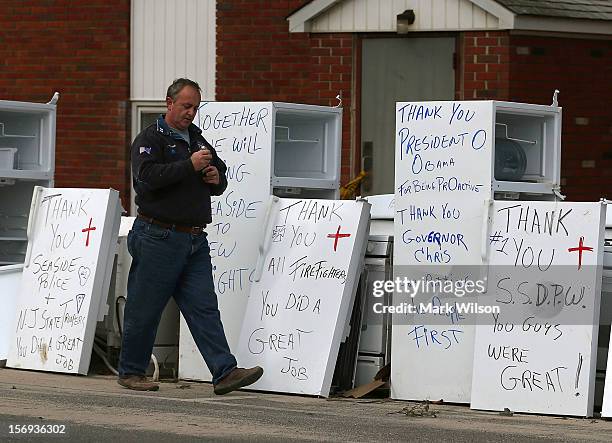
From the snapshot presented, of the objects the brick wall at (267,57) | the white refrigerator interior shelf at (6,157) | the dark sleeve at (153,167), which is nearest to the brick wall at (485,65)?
the brick wall at (267,57)

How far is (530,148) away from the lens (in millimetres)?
10477

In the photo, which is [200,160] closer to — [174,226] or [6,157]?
[174,226]

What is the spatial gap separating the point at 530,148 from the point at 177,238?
251 cm

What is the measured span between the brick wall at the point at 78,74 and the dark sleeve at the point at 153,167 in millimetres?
7793

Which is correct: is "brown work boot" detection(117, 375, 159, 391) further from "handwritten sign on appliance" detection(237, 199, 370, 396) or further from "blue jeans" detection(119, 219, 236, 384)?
"handwritten sign on appliance" detection(237, 199, 370, 396)

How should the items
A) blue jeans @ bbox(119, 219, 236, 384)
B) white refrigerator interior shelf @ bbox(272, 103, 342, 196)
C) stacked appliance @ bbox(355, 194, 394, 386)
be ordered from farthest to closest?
white refrigerator interior shelf @ bbox(272, 103, 342, 196), stacked appliance @ bbox(355, 194, 394, 386), blue jeans @ bbox(119, 219, 236, 384)

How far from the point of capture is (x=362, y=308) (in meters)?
10.1

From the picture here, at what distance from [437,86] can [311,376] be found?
629 cm

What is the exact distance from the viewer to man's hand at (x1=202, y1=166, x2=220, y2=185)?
943 centimetres

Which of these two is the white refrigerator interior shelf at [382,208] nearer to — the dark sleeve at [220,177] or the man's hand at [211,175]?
the dark sleeve at [220,177]

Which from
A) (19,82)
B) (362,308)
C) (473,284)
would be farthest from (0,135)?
(19,82)

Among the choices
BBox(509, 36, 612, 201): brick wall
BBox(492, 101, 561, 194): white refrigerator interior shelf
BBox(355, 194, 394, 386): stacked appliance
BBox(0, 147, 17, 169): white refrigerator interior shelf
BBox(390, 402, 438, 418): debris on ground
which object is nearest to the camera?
BBox(390, 402, 438, 418): debris on ground

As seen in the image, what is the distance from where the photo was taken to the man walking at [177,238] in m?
9.46

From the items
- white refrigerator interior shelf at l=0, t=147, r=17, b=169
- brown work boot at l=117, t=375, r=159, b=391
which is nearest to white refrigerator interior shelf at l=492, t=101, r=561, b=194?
brown work boot at l=117, t=375, r=159, b=391
